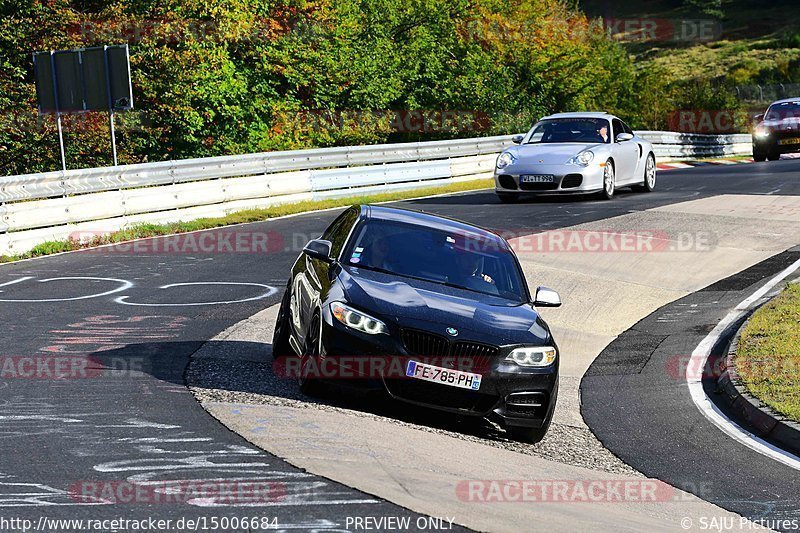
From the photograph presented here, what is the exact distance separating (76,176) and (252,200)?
5352 mm

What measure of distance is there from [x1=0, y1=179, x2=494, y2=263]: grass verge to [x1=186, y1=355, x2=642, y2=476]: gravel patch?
9.20 metres

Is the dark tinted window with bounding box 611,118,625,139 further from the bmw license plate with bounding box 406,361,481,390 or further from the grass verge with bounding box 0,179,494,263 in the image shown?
the bmw license plate with bounding box 406,361,481,390

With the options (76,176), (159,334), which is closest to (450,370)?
(159,334)

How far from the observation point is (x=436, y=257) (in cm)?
926

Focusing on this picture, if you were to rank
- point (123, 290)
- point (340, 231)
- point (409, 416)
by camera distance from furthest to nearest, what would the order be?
point (123, 290) < point (340, 231) < point (409, 416)

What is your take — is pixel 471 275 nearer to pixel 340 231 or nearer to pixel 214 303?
pixel 340 231

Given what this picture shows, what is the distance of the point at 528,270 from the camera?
1580 centimetres

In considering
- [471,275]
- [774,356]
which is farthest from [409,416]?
[774,356]

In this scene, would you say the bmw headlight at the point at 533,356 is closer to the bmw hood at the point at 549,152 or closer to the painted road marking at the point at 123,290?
the painted road marking at the point at 123,290

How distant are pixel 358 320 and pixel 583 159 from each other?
14.6m

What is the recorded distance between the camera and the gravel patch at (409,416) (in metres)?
8.07

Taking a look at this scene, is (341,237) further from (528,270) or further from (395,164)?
(395,164)

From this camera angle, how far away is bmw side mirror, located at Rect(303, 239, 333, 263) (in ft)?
29.5

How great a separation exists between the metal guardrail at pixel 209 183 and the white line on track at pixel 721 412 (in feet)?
34.1
